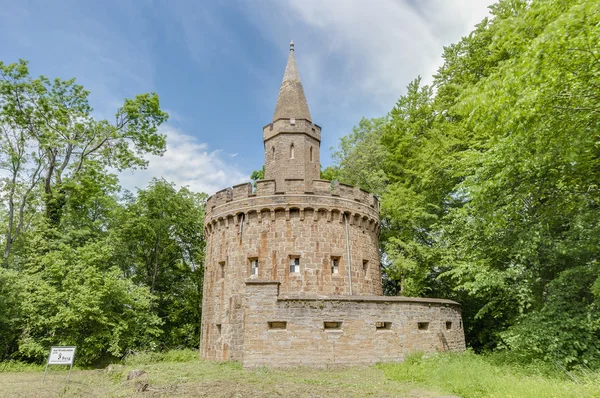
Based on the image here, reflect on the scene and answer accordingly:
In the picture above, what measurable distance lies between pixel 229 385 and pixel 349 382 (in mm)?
3140

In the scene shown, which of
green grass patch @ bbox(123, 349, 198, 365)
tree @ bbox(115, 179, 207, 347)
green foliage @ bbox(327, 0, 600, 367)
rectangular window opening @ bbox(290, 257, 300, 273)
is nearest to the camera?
green foliage @ bbox(327, 0, 600, 367)

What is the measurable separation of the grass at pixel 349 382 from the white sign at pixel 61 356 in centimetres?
71

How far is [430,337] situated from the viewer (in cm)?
→ 1411

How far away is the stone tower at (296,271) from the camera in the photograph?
12781 mm

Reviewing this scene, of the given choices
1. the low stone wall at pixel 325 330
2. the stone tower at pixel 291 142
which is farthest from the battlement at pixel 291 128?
the low stone wall at pixel 325 330

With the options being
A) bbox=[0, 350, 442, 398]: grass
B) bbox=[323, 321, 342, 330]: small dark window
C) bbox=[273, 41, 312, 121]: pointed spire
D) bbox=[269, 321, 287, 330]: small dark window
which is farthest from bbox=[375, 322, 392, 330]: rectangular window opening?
bbox=[273, 41, 312, 121]: pointed spire

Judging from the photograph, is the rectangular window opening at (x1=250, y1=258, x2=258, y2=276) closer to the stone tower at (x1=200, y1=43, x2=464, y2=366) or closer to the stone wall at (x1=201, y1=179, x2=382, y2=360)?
the stone tower at (x1=200, y1=43, x2=464, y2=366)

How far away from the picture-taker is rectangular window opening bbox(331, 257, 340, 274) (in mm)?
16875

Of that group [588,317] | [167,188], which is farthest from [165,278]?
[588,317]

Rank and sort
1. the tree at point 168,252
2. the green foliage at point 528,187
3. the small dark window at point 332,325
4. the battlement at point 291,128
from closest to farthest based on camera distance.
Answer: the green foliage at point 528,187 < the small dark window at point 332,325 < the battlement at point 291,128 < the tree at point 168,252

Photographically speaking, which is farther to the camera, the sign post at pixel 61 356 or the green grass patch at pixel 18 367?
the green grass patch at pixel 18 367

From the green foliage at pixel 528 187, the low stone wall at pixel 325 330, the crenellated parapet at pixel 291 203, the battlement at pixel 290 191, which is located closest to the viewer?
the green foliage at pixel 528 187

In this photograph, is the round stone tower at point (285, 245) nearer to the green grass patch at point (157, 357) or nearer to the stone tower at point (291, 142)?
the stone tower at point (291, 142)

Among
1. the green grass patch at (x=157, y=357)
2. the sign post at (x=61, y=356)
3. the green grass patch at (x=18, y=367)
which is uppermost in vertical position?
the sign post at (x=61, y=356)
